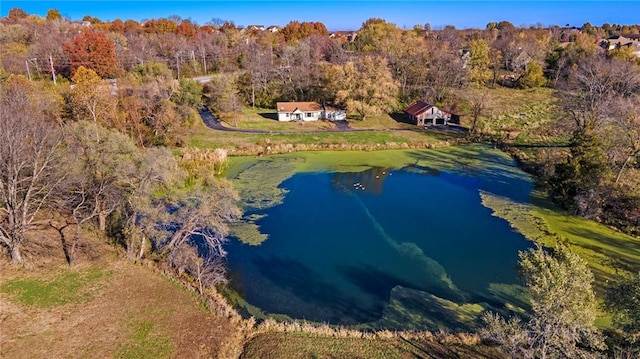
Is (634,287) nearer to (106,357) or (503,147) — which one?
(106,357)

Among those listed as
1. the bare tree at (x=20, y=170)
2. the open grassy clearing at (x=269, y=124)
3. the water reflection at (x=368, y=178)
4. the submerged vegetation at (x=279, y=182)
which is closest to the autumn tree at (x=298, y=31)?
the submerged vegetation at (x=279, y=182)

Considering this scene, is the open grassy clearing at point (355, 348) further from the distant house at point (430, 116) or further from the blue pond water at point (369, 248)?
the distant house at point (430, 116)

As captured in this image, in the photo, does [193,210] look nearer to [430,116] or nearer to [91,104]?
[91,104]

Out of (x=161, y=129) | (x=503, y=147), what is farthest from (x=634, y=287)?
(x=161, y=129)

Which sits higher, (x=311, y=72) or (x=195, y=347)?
(x=311, y=72)

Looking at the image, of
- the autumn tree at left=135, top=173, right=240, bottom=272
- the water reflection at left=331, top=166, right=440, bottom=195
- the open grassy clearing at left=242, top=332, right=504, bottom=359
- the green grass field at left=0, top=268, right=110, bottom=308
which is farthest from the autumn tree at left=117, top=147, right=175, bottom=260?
the water reflection at left=331, top=166, right=440, bottom=195

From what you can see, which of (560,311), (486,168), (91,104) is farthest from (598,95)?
(91,104)

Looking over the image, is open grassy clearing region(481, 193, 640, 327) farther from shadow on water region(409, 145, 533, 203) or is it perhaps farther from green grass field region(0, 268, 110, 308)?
green grass field region(0, 268, 110, 308)
